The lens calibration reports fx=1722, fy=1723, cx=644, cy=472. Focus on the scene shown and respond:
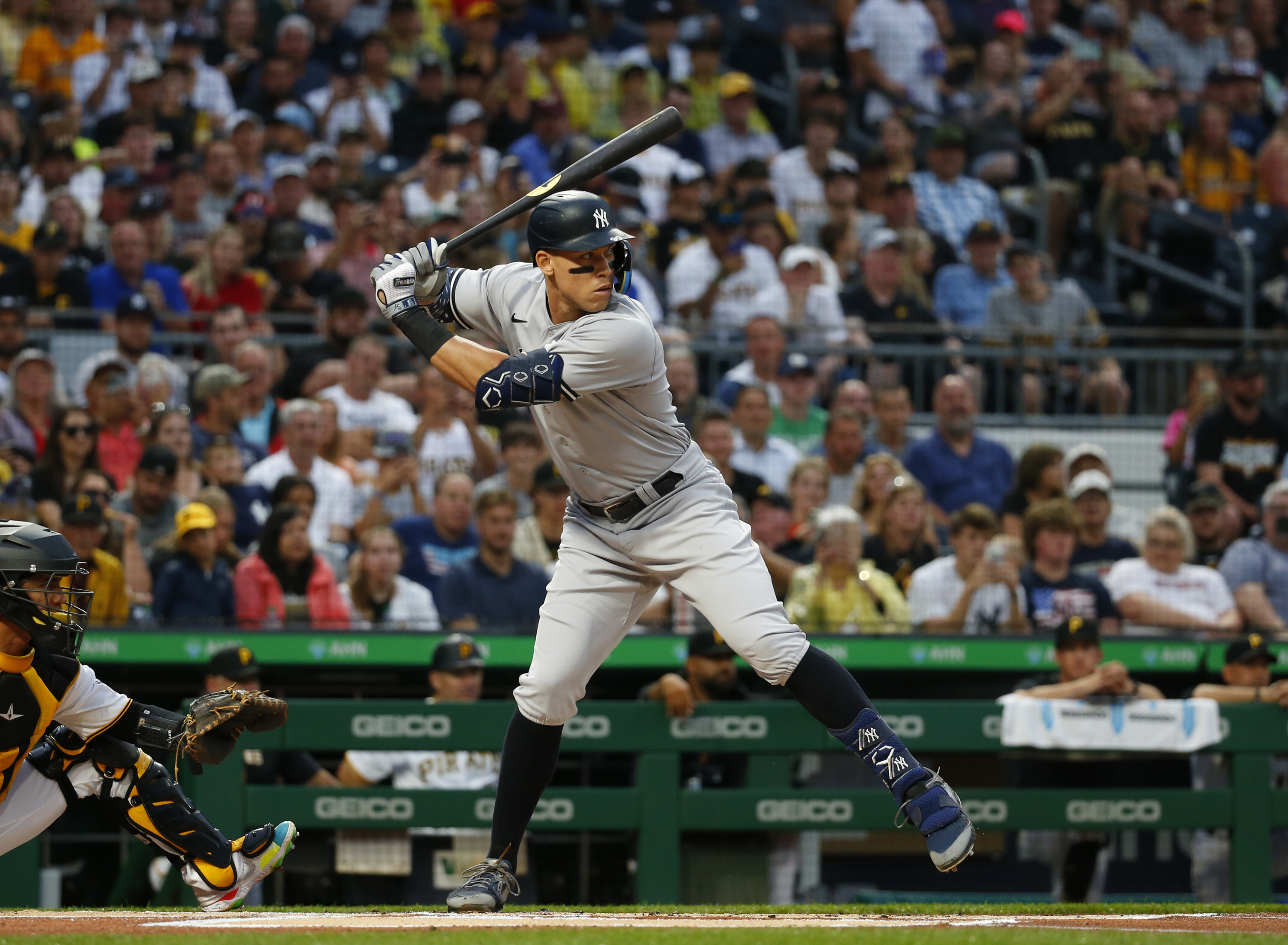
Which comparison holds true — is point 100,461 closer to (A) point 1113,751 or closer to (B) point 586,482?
(B) point 586,482

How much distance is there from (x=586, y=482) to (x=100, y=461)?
418 cm

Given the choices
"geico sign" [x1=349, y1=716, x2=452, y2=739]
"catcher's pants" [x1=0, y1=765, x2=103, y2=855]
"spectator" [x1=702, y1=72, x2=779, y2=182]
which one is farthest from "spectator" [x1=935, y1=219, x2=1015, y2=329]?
"catcher's pants" [x1=0, y1=765, x2=103, y2=855]

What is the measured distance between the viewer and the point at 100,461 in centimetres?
802

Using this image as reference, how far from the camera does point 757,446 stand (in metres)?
→ 8.67

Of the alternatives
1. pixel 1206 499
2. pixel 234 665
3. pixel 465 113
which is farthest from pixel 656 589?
pixel 465 113

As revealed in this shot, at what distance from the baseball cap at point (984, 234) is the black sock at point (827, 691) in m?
6.44

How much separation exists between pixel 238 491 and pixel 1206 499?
15.3ft

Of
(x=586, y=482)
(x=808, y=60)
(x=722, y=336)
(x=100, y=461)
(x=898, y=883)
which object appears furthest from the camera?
(x=808, y=60)

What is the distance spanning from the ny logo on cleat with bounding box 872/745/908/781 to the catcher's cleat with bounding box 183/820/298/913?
164cm

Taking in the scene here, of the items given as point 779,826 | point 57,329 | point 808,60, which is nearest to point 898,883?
point 779,826

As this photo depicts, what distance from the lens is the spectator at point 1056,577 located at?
758cm

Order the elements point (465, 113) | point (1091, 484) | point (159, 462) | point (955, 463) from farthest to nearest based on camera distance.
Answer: point (465, 113) → point (955, 463) → point (1091, 484) → point (159, 462)

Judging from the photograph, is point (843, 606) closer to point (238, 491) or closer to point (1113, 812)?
point (1113, 812)

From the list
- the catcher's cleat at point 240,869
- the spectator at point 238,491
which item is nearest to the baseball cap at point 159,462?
the spectator at point 238,491
